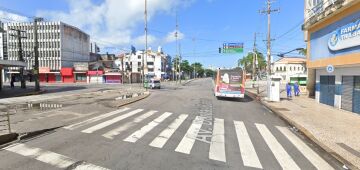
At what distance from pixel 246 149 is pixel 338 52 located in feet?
42.0

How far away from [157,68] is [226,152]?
9875cm

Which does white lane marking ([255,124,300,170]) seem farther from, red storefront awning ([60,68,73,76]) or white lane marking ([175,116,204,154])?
red storefront awning ([60,68,73,76])

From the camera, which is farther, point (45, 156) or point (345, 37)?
point (345, 37)

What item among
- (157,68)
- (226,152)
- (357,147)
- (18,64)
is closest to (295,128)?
(357,147)

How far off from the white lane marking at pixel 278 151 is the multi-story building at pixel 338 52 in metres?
8.11

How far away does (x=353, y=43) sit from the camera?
49.6 ft

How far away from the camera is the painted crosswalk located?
7.27 m

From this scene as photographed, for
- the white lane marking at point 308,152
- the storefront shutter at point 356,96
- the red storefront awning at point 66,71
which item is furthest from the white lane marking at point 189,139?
the red storefront awning at point 66,71

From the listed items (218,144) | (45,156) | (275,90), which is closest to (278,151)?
(218,144)

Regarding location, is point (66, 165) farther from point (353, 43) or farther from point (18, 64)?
point (18, 64)

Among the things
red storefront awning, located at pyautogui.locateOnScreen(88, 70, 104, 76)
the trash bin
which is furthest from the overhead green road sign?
red storefront awning, located at pyautogui.locateOnScreen(88, 70, 104, 76)

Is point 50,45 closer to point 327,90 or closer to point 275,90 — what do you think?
point 275,90

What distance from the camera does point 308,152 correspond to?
320 inches

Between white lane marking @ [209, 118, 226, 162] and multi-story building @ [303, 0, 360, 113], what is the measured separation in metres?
9.21
